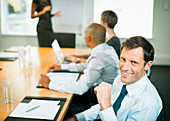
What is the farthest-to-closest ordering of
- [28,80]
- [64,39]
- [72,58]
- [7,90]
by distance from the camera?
[64,39], [72,58], [28,80], [7,90]

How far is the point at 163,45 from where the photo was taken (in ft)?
17.9

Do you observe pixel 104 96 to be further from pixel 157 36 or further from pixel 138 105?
pixel 157 36

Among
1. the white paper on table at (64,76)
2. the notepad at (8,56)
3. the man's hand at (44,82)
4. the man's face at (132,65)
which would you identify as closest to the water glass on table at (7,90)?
the man's hand at (44,82)

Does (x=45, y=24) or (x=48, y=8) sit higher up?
(x=48, y=8)

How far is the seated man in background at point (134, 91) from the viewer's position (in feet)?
4.75

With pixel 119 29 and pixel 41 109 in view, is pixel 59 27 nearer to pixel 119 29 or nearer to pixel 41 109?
pixel 119 29

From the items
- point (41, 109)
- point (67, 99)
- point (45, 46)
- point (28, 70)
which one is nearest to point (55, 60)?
point (28, 70)

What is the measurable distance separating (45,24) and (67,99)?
8.31 ft

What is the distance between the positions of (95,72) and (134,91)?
72 centimetres

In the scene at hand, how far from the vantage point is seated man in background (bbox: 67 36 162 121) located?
56.9 inches

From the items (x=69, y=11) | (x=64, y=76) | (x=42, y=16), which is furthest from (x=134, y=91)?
(x=69, y=11)

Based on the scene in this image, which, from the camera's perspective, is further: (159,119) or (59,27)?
→ (59,27)

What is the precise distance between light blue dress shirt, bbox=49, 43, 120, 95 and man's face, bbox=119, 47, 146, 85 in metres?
0.65

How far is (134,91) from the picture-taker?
61.5 inches
